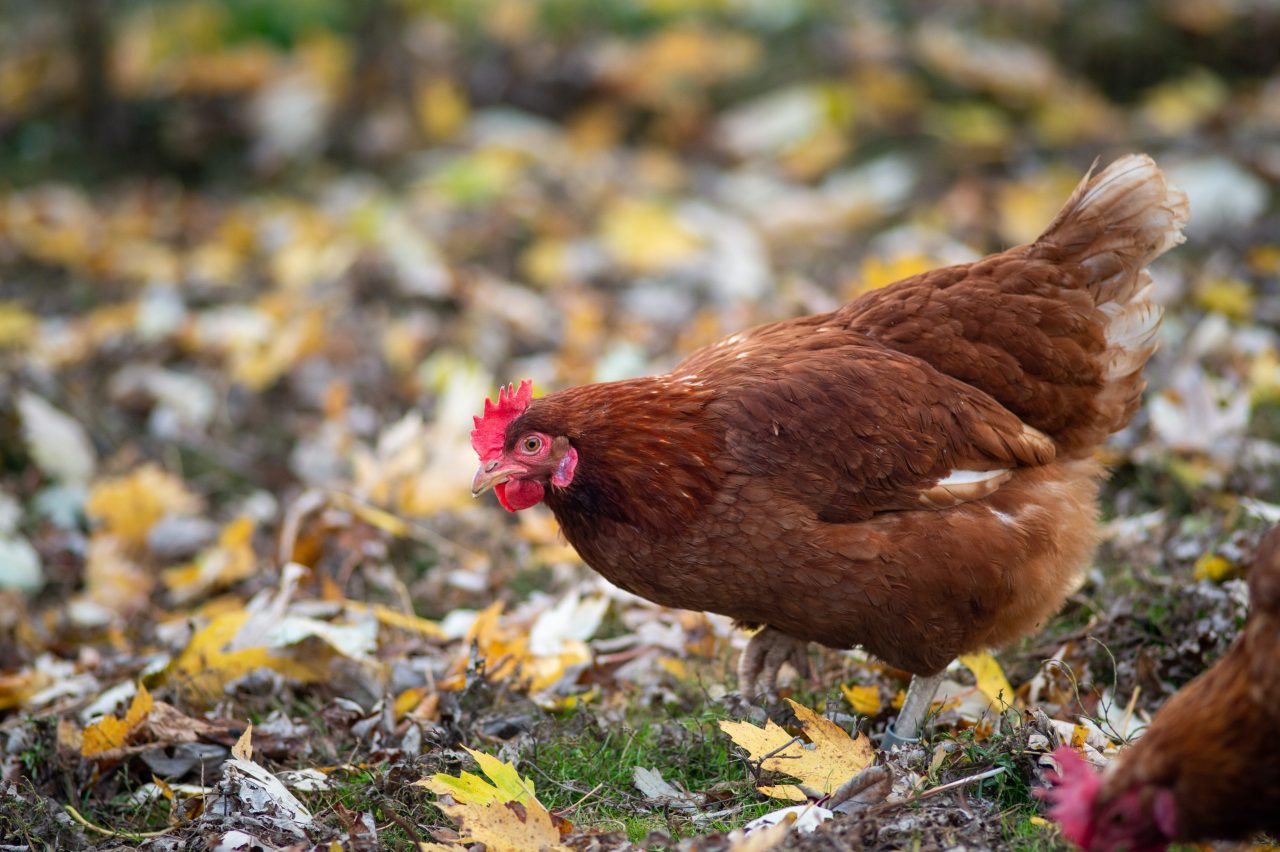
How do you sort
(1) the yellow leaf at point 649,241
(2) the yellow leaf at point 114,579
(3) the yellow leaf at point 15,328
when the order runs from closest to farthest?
1. (2) the yellow leaf at point 114,579
2. (3) the yellow leaf at point 15,328
3. (1) the yellow leaf at point 649,241

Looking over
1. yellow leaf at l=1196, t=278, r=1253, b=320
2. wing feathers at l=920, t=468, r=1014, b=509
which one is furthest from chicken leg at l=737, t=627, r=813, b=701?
yellow leaf at l=1196, t=278, r=1253, b=320

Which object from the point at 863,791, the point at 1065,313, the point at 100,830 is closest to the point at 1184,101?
the point at 1065,313

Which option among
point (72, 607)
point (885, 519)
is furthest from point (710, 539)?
point (72, 607)

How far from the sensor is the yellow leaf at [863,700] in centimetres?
328

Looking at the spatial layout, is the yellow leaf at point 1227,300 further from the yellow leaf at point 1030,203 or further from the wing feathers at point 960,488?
the wing feathers at point 960,488

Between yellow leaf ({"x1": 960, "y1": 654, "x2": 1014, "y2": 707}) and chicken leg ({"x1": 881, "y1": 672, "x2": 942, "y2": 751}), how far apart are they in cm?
15

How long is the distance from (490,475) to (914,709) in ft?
4.15

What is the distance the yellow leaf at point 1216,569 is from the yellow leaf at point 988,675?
2.26 feet

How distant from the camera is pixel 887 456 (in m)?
3.12

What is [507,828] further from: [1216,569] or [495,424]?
[1216,569]

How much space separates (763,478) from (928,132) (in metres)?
5.46

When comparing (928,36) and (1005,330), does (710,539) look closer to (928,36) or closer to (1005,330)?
(1005,330)

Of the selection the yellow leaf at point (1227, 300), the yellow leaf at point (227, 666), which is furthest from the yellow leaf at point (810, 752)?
the yellow leaf at point (1227, 300)

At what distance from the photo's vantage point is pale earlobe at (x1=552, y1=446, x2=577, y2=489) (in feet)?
10.3
